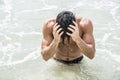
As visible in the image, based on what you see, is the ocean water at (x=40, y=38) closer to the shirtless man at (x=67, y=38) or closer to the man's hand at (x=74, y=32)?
the shirtless man at (x=67, y=38)

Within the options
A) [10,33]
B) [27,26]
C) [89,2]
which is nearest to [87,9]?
[89,2]

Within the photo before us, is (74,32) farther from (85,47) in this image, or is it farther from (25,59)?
(25,59)

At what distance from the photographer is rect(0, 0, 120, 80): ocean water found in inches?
179

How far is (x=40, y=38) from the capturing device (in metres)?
6.00

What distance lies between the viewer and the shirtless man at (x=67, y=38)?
13.0 ft

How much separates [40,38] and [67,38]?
75.9 inches

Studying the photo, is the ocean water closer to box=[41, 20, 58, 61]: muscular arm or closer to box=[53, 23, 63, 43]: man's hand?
box=[41, 20, 58, 61]: muscular arm

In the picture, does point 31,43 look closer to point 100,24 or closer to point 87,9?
point 100,24

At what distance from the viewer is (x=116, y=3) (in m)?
8.02

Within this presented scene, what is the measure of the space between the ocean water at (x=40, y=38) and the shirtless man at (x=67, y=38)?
0.19 meters

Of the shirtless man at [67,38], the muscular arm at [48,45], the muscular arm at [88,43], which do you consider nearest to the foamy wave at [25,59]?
the shirtless man at [67,38]

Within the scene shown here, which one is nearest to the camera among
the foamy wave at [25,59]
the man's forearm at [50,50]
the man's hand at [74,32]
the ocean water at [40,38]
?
the man's hand at [74,32]

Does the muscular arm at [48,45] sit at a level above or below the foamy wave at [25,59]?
above

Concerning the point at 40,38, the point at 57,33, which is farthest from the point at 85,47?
the point at 40,38
